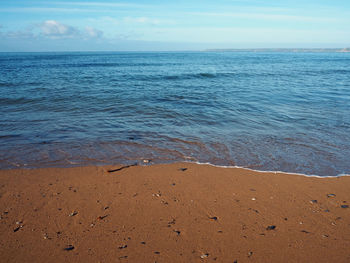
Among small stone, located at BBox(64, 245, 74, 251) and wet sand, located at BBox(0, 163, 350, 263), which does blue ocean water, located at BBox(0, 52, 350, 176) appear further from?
small stone, located at BBox(64, 245, 74, 251)

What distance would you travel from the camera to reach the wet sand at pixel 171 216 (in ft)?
9.93

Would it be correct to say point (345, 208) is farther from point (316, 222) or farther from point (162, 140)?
point (162, 140)

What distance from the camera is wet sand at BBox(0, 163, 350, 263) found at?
3027 mm

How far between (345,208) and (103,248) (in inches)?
162

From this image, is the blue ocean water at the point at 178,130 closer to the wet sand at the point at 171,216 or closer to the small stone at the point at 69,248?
the wet sand at the point at 171,216

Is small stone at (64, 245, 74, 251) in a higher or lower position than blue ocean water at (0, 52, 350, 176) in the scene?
lower

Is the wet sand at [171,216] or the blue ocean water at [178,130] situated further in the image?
the blue ocean water at [178,130]

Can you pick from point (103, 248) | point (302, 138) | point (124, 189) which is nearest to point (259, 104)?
point (302, 138)

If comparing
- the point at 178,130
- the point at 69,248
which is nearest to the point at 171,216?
the point at 69,248

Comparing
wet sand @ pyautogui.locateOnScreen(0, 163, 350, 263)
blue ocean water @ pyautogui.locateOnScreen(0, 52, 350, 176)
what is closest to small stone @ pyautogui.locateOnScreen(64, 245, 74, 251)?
wet sand @ pyautogui.locateOnScreen(0, 163, 350, 263)

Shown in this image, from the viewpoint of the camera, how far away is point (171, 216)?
3717 mm

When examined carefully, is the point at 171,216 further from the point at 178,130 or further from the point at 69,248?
the point at 178,130

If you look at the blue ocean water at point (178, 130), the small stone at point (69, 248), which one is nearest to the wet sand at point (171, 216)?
the small stone at point (69, 248)

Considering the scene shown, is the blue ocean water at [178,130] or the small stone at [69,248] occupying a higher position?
the blue ocean water at [178,130]
